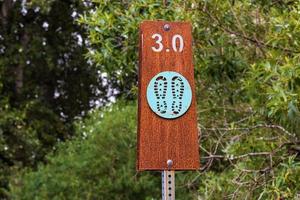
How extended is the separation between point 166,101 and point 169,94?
4cm

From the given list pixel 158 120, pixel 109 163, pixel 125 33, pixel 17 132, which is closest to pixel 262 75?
pixel 125 33

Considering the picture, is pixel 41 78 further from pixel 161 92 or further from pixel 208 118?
pixel 161 92

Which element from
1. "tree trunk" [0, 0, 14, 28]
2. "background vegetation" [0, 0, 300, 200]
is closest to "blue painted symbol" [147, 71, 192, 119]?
"background vegetation" [0, 0, 300, 200]

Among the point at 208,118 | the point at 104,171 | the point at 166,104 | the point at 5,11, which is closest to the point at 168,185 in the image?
the point at 166,104

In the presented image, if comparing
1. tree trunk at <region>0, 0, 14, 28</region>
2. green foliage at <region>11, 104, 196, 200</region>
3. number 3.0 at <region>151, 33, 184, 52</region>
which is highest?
tree trunk at <region>0, 0, 14, 28</region>

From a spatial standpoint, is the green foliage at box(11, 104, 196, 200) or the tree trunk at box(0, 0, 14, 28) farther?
the tree trunk at box(0, 0, 14, 28)

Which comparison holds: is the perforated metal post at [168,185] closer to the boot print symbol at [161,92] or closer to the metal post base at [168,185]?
the metal post base at [168,185]

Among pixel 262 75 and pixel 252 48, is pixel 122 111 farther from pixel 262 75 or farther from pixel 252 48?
pixel 262 75

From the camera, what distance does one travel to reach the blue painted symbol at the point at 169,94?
2.52m

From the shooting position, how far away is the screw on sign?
98.1 inches

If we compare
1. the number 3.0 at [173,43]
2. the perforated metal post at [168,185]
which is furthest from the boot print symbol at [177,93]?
the perforated metal post at [168,185]

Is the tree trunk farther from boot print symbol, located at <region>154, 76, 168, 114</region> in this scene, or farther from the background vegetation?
boot print symbol, located at <region>154, 76, 168, 114</region>

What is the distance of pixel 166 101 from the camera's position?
2.53 m

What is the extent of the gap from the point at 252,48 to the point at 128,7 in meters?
0.87
